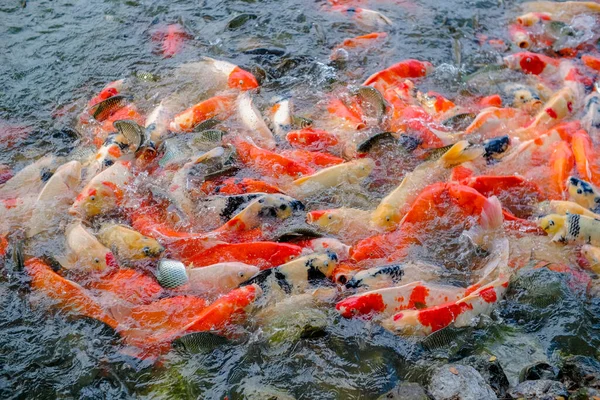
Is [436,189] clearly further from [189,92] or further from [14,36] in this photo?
[14,36]

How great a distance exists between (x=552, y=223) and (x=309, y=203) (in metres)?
2.38

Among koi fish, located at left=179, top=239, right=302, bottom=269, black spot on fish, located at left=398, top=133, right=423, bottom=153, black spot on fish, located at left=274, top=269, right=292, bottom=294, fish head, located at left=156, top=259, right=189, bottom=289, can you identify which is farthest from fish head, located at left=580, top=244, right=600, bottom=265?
fish head, located at left=156, top=259, right=189, bottom=289

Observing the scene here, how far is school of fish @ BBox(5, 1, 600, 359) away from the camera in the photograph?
468cm

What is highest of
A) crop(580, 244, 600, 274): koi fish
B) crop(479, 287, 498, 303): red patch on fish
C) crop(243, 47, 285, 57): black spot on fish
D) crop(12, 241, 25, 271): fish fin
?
crop(243, 47, 285, 57): black spot on fish

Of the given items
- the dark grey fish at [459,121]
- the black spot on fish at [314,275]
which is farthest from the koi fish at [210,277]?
the dark grey fish at [459,121]

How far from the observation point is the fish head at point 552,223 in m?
5.17

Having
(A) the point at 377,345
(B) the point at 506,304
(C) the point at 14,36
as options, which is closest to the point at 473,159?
(B) the point at 506,304

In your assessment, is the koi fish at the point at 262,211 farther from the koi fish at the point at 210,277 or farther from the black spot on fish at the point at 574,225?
the black spot on fish at the point at 574,225

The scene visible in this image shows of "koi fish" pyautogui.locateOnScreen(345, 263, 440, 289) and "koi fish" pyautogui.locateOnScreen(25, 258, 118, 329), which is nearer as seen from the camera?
"koi fish" pyautogui.locateOnScreen(25, 258, 118, 329)

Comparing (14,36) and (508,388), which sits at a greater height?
(14,36)

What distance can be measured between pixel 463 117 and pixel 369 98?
120cm

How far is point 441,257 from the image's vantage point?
16.8ft

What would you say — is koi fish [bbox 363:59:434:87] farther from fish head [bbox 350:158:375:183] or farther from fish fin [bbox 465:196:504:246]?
fish fin [bbox 465:196:504:246]

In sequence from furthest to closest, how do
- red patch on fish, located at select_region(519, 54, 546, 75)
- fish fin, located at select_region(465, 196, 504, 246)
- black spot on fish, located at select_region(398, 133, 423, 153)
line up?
red patch on fish, located at select_region(519, 54, 546, 75) < black spot on fish, located at select_region(398, 133, 423, 153) < fish fin, located at select_region(465, 196, 504, 246)
